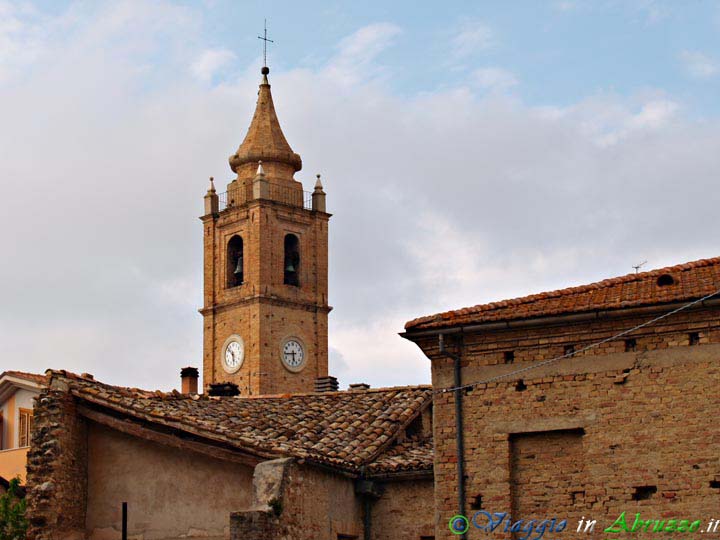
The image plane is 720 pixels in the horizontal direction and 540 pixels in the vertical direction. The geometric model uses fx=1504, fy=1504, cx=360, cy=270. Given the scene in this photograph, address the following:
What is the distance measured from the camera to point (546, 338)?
18.8m

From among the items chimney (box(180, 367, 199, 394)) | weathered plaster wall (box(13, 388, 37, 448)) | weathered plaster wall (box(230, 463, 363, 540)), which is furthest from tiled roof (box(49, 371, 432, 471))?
chimney (box(180, 367, 199, 394))

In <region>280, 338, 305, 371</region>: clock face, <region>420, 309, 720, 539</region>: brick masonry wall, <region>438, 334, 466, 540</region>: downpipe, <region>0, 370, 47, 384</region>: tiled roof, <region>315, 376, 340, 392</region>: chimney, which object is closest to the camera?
<region>420, 309, 720, 539</region>: brick masonry wall

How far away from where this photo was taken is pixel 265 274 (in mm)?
69500

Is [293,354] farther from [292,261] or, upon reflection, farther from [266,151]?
[266,151]

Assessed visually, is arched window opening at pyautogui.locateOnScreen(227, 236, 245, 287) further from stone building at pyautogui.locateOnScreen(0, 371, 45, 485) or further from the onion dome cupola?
stone building at pyautogui.locateOnScreen(0, 371, 45, 485)

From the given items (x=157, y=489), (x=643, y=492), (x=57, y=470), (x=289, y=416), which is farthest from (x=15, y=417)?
(x=643, y=492)

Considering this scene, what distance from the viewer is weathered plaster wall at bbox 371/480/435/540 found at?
21906mm

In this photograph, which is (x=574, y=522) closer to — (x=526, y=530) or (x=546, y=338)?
(x=526, y=530)

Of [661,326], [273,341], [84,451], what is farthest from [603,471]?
[273,341]

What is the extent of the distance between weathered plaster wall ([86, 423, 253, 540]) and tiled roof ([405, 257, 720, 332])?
3.68 meters

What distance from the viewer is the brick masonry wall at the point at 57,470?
68.4 feet

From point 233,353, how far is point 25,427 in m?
39.3

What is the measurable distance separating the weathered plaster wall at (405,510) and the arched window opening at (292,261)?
49.1 metres

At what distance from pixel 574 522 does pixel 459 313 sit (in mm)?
3109
